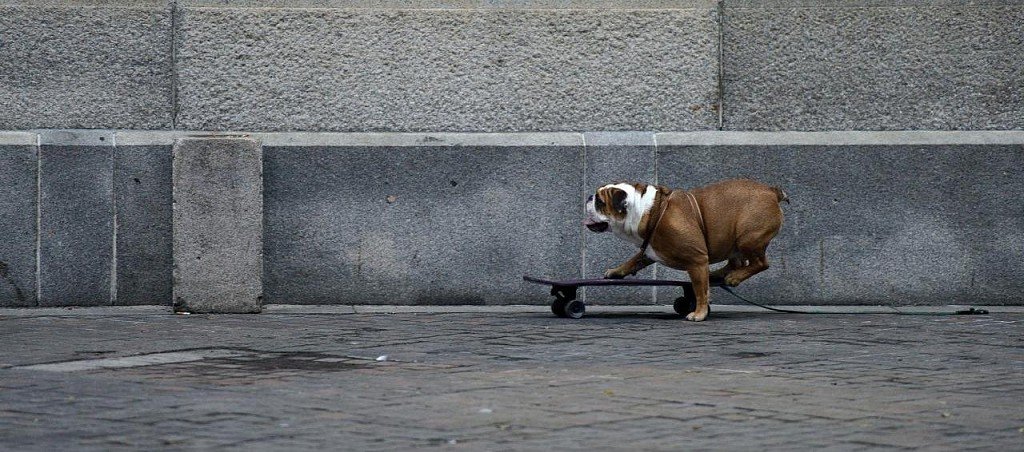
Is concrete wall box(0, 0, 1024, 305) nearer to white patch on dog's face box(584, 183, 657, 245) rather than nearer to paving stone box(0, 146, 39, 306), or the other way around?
paving stone box(0, 146, 39, 306)

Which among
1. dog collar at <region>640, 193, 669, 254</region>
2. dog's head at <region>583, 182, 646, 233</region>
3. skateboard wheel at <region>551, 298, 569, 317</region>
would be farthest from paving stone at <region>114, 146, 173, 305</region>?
dog collar at <region>640, 193, 669, 254</region>

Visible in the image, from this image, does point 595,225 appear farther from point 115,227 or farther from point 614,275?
point 115,227

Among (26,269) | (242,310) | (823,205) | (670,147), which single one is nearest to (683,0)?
(670,147)

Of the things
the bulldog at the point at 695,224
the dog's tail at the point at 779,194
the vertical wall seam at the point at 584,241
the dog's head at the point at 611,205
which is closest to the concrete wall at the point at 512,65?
the vertical wall seam at the point at 584,241

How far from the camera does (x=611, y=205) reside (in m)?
9.27

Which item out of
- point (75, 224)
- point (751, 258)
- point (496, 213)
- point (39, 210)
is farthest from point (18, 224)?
point (751, 258)

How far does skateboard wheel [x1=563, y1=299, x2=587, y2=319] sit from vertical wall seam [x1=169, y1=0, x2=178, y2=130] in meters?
2.86

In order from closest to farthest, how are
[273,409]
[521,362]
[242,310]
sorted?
[273,409] → [521,362] → [242,310]

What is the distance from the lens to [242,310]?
9.92 metres

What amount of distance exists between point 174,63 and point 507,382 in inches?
176

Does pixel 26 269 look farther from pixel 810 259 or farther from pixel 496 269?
pixel 810 259

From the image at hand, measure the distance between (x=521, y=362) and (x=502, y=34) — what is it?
3.51 meters

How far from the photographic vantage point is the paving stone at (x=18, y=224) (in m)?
9.95

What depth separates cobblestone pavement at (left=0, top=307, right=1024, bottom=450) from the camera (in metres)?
5.38
